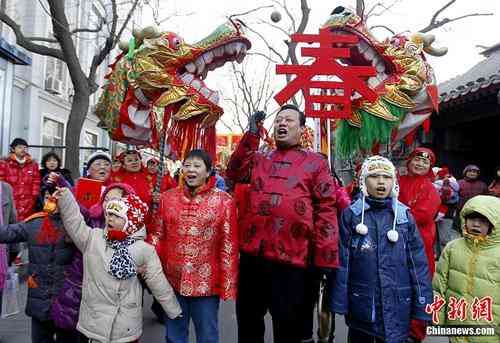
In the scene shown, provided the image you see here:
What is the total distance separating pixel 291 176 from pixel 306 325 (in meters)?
1.00

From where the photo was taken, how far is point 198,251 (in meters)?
2.85

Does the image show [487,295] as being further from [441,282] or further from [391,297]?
[391,297]

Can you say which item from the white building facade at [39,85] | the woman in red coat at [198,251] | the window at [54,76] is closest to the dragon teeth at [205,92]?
the woman in red coat at [198,251]

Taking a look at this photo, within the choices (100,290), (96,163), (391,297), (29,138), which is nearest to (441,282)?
(391,297)

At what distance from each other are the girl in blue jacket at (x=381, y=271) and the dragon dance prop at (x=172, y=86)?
1374 mm

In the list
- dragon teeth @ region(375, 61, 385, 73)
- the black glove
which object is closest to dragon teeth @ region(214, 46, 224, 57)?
the black glove

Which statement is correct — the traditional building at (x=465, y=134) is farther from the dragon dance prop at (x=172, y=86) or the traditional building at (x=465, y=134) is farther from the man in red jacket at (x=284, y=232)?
the man in red jacket at (x=284, y=232)

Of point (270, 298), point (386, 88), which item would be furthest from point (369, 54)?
point (270, 298)

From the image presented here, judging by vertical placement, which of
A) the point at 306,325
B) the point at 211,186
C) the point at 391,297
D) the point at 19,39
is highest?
the point at 19,39

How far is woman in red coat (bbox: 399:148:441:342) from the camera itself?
383cm

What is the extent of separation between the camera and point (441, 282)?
2879mm

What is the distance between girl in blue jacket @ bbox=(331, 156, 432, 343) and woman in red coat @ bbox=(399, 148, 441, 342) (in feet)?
3.69

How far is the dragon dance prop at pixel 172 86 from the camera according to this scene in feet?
11.1

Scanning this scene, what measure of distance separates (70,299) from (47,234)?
16.7 inches
